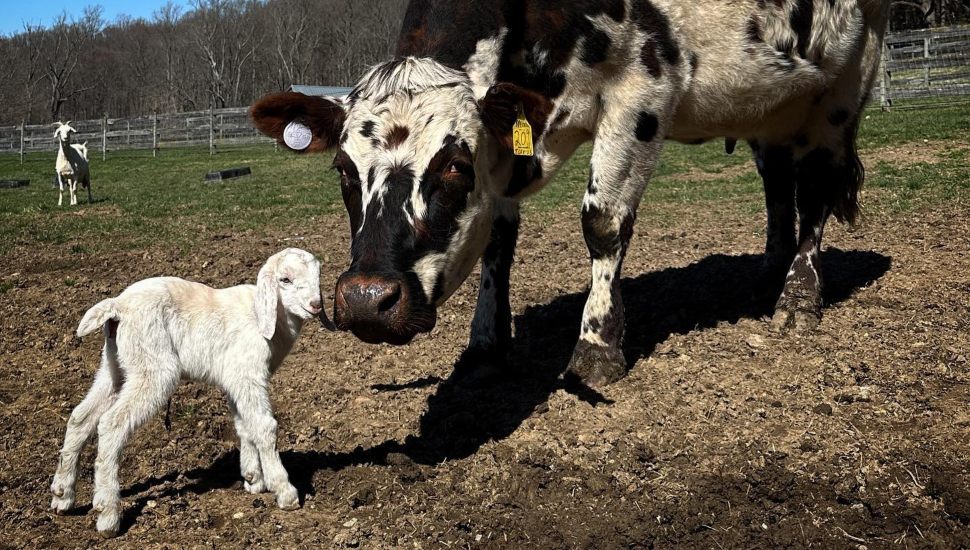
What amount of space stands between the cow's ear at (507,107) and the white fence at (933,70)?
21.3 m

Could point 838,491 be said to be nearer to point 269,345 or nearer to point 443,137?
point 443,137

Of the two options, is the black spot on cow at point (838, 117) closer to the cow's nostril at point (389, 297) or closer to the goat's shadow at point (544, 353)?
the goat's shadow at point (544, 353)

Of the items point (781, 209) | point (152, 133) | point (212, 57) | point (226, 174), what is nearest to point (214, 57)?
point (212, 57)

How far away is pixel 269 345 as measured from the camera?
3.98 m

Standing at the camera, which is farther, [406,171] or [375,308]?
[406,171]

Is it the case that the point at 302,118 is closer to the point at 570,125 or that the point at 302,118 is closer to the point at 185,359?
the point at 185,359

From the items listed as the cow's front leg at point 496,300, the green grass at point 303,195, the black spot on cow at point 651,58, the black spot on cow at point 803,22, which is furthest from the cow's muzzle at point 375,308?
the green grass at point 303,195

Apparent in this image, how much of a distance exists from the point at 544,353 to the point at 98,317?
117 inches

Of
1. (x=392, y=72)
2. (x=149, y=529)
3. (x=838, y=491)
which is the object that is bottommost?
(x=149, y=529)

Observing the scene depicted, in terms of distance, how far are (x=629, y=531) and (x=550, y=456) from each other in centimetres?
78

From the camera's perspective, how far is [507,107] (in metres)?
4.23

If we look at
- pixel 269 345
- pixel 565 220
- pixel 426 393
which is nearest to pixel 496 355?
pixel 426 393

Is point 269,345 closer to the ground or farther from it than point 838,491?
farther from it

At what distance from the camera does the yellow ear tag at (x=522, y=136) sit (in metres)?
4.28
